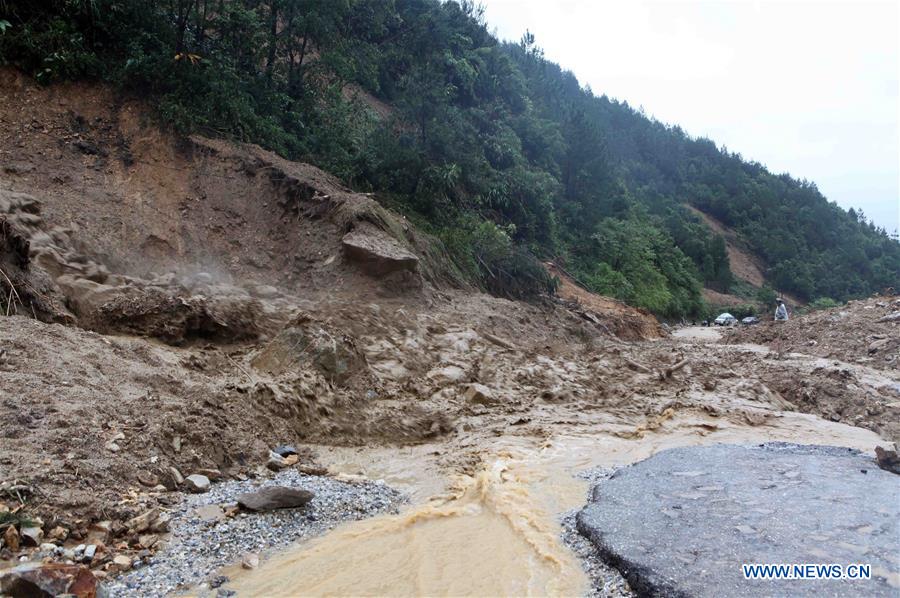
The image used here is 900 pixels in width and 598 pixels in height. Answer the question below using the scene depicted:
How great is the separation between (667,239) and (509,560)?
33.3 metres

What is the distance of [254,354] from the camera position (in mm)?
7359

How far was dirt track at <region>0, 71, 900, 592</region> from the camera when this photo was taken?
16.0 ft

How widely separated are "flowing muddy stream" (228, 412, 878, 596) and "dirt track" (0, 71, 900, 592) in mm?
196

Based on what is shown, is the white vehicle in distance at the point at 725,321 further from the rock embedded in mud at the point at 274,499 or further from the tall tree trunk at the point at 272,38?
the rock embedded in mud at the point at 274,499

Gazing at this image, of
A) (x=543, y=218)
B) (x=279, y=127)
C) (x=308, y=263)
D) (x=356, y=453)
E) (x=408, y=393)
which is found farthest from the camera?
(x=543, y=218)

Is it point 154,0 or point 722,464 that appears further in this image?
point 154,0

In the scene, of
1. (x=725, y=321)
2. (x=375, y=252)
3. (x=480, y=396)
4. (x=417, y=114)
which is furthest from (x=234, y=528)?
(x=725, y=321)

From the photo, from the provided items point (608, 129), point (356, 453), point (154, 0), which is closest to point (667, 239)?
point (608, 129)

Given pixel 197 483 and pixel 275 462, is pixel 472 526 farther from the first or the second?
pixel 197 483

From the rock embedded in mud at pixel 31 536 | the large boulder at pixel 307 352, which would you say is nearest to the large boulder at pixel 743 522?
the rock embedded in mud at pixel 31 536

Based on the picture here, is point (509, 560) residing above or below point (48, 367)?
below

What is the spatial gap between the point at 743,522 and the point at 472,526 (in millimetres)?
1874

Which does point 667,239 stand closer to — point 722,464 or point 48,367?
point 722,464

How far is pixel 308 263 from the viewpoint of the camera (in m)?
10.1
